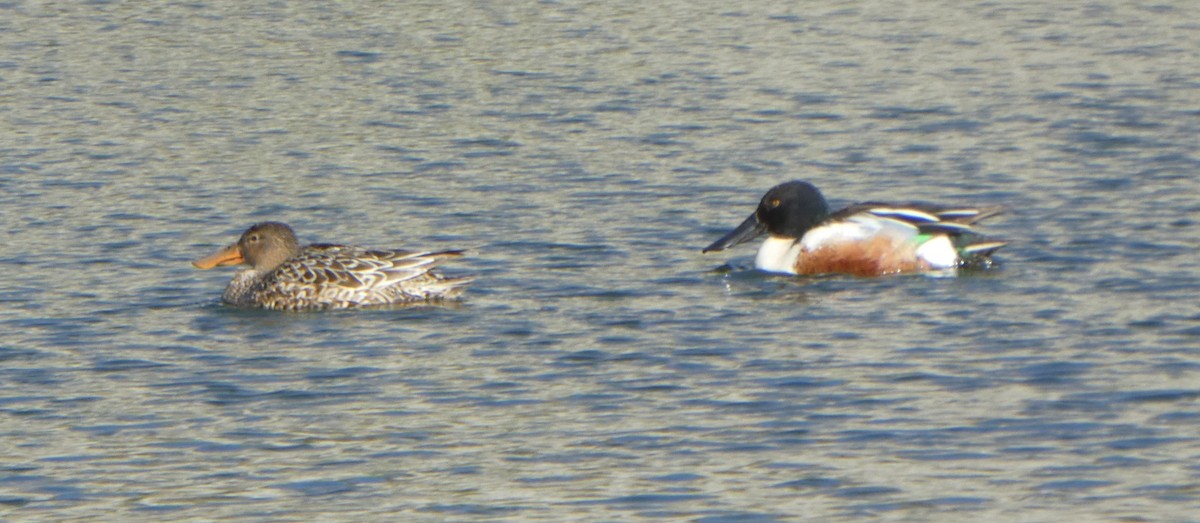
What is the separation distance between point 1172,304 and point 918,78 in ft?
31.4

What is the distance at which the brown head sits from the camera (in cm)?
1383

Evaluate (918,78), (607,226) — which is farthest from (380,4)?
(607,226)

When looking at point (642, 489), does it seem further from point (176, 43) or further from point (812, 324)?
point (176, 43)

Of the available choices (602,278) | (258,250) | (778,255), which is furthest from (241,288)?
(778,255)

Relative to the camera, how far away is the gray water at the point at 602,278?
9.23m

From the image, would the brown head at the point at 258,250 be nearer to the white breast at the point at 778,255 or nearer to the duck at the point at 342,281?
the duck at the point at 342,281

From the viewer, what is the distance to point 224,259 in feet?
45.7

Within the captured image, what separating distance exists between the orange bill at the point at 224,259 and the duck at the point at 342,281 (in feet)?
0.54

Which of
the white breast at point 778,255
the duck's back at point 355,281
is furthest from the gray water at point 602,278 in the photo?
the white breast at point 778,255

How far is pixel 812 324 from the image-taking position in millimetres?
12219

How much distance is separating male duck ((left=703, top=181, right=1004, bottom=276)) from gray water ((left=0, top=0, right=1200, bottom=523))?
12.7 inches

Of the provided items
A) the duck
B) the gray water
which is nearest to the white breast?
the gray water

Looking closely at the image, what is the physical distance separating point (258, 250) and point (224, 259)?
0.25 meters

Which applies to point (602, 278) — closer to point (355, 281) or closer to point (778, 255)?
point (778, 255)
